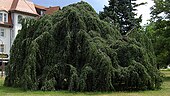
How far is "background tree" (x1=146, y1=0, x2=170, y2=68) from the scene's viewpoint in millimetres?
27938

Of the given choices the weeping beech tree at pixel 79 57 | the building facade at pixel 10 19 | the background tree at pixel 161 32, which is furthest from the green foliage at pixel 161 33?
the building facade at pixel 10 19

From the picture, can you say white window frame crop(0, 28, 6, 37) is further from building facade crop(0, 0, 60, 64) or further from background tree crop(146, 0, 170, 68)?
background tree crop(146, 0, 170, 68)

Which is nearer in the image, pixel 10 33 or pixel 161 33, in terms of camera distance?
pixel 161 33

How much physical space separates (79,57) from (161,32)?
16.7m

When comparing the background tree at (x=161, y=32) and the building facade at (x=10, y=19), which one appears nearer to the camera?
the background tree at (x=161, y=32)

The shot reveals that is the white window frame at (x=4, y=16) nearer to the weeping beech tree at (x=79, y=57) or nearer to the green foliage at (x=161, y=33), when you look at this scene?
the green foliage at (x=161, y=33)

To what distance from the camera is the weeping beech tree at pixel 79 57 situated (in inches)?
555

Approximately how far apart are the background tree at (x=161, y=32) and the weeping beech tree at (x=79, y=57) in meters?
12.0

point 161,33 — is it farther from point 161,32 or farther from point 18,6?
point 18,6

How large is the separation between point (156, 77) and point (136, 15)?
33.5m

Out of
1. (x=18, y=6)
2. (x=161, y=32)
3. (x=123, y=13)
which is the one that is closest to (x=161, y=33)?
(x=161, y=32)

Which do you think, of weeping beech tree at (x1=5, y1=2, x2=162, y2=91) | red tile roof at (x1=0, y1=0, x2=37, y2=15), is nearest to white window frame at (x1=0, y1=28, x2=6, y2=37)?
red tile roof at (x1=0, y1=0, x2=37, y2=15)

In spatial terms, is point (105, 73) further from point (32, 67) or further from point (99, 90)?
point (32, 67)

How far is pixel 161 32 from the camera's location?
1170 inches
